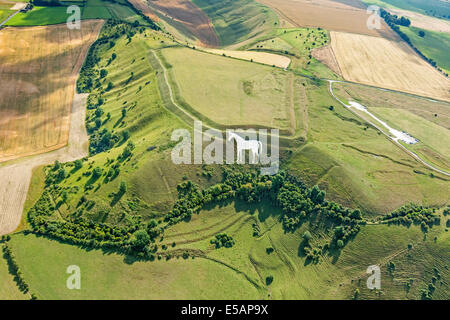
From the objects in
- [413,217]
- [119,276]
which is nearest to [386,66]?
[413,217]

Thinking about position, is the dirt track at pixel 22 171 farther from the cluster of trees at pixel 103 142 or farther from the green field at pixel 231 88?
the green field at pixel 231 88

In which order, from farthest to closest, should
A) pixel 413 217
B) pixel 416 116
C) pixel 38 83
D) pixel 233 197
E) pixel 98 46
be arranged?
pixel 98 46 < pixel 38 83 < pixel 416 116 < pixel 233 197 < pixel 413 217

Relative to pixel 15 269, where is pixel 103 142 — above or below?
above

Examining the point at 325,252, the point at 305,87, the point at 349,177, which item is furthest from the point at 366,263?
the point at 305,87

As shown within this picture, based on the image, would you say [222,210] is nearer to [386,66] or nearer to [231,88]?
[231,88]

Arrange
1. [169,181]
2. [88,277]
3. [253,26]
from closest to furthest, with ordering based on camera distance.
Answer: [88,277] → [169,181] → [253,26]

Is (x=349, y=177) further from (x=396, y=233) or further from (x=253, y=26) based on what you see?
(x=253, y=26)
